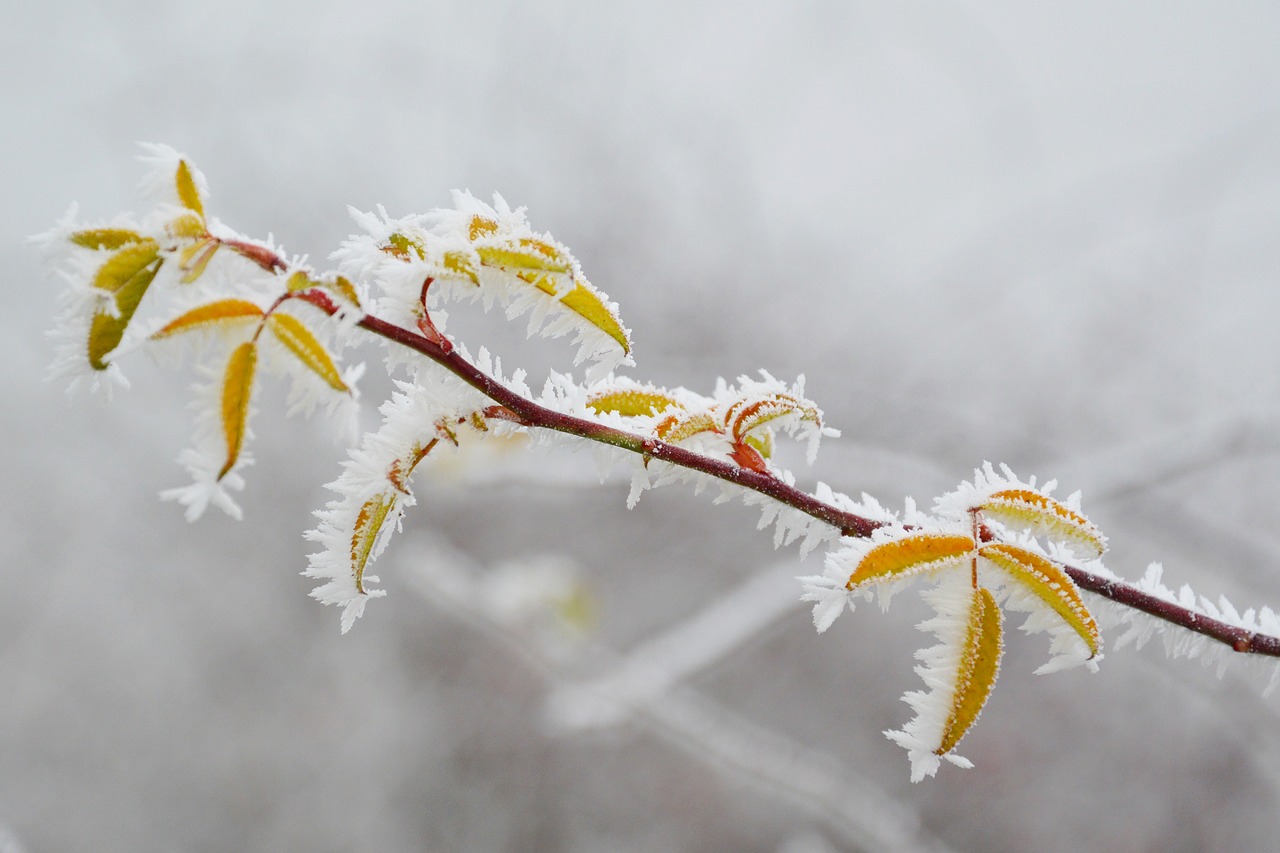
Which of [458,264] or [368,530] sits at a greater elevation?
[458,264]

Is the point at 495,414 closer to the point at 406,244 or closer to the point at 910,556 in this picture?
the point at 406,244

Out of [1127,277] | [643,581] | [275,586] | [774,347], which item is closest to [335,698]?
[275,586]

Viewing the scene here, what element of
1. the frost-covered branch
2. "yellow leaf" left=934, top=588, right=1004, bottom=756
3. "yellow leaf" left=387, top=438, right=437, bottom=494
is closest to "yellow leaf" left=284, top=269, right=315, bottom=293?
the frost-covered branch

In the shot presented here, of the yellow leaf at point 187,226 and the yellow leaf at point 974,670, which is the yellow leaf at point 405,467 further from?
the yellow leaf at point 974,670

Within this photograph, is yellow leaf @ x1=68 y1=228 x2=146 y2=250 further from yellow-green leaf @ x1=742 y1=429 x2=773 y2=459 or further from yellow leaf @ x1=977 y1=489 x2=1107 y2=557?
yellow leaf @ x1=977 y1=489 x2=1107 y2=557

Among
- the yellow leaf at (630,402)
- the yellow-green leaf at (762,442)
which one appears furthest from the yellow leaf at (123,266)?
the yellow-green leaf at (762,442)

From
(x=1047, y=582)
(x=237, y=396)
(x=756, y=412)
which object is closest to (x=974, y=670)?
(x=1047, y=582)

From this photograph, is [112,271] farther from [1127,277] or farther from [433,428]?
[1127,277]
